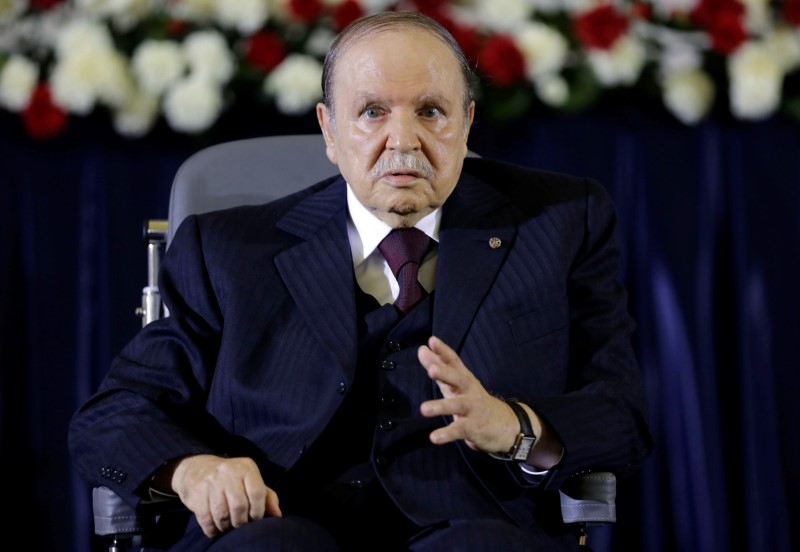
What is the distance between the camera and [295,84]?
8.86 feet

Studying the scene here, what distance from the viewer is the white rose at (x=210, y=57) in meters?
2.69

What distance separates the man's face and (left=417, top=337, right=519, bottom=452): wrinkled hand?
14.4 inches

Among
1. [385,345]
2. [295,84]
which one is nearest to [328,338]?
[385,345]

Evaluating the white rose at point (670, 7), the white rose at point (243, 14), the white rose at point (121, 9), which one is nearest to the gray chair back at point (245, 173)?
the white rose at point (243, 14)

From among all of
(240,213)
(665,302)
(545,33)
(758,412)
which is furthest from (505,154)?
(240,213)

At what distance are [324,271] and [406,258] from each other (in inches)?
5.3

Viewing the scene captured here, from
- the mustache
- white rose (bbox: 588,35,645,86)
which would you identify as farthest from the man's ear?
white rose (bbox: 588,35,645,86)

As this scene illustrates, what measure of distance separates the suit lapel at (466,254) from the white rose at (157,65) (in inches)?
39.9

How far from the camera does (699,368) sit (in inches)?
113

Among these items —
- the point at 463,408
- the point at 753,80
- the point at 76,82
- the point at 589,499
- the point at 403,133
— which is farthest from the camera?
the point at 753,80

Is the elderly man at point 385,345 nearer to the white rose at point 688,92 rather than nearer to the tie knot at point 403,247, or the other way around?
the tie knot at point 403,247

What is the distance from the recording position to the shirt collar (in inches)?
74.6

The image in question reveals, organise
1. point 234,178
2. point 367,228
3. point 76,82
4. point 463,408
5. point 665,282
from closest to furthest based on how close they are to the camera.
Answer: point 463,408
point 367,228
point 234,178
point 76,82
point 665,282

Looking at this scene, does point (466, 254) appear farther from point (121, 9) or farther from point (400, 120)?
point (121, 9)
